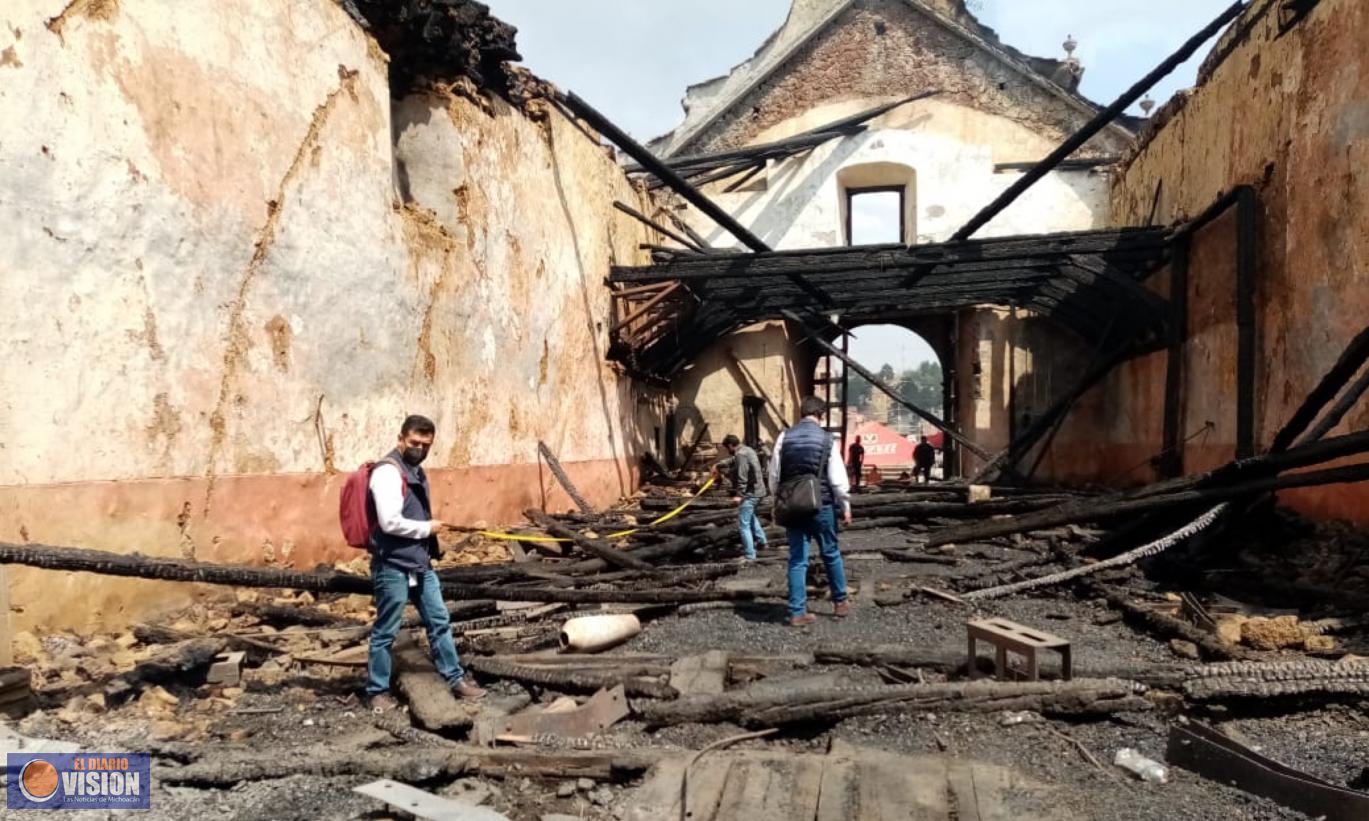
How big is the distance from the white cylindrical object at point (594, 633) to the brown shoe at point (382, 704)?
1.16 meters

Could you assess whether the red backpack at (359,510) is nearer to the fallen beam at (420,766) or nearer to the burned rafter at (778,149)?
the fallen beam at (420,766)

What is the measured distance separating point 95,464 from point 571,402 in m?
7.31

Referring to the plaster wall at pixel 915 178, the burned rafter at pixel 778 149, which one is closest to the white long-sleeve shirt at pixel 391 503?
the burned rafter at pixel 778 149

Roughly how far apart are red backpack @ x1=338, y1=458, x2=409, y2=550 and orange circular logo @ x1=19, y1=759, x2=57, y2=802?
5.06ft

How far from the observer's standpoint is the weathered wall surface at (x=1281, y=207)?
759 cm

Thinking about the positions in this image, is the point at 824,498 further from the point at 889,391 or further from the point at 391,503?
the point at 889,391

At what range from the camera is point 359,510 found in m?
4.49

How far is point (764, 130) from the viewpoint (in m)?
20.7

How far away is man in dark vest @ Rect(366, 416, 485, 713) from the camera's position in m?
4.49

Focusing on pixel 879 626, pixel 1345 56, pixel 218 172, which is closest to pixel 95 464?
pixel 218 172

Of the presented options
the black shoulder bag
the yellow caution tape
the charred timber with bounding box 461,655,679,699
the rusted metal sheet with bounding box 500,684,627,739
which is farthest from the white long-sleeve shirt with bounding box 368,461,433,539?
the yellow caution tape

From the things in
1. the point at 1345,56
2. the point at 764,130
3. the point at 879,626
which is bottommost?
the point at 879,626

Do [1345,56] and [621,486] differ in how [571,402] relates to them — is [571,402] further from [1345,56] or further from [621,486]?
[1345,56]

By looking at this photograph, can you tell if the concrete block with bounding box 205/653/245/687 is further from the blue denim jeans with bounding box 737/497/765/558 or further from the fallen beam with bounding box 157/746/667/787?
the blue denim jeans with bounding box 737/497/765/558
